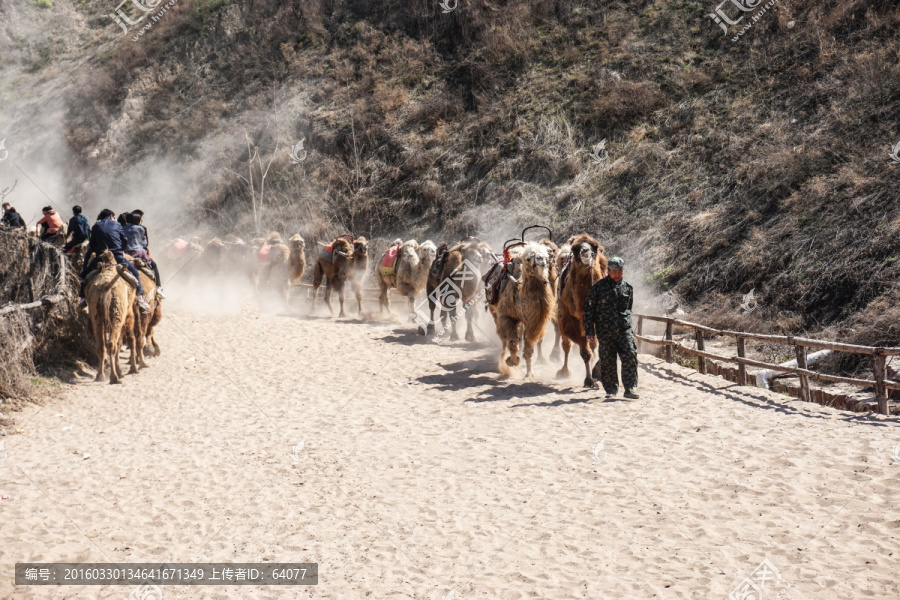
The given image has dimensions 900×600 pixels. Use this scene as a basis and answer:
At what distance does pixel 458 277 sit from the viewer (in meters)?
15.4

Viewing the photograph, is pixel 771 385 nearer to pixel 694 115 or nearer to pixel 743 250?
pixel 743 250

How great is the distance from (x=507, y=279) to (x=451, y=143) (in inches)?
813

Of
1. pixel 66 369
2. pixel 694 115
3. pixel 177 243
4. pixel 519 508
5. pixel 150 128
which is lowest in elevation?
pixel 519 508

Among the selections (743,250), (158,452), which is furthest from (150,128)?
(158,452)

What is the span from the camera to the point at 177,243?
2312 cm

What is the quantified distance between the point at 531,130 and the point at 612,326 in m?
20.7

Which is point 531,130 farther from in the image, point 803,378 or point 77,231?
point 803,378

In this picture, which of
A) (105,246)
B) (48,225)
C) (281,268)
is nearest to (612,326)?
(105,246)

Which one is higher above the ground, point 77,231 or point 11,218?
point 11,218

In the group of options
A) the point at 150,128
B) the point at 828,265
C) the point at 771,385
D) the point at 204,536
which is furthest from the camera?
the point at 150,128

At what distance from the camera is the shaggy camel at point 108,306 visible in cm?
1188

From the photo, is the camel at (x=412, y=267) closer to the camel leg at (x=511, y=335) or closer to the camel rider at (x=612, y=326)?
the camel leg at (x=511, y=335)

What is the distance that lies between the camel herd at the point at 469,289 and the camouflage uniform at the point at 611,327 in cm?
57

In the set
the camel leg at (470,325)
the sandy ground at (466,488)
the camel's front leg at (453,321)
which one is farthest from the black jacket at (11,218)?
the camel leg at (470,325)
